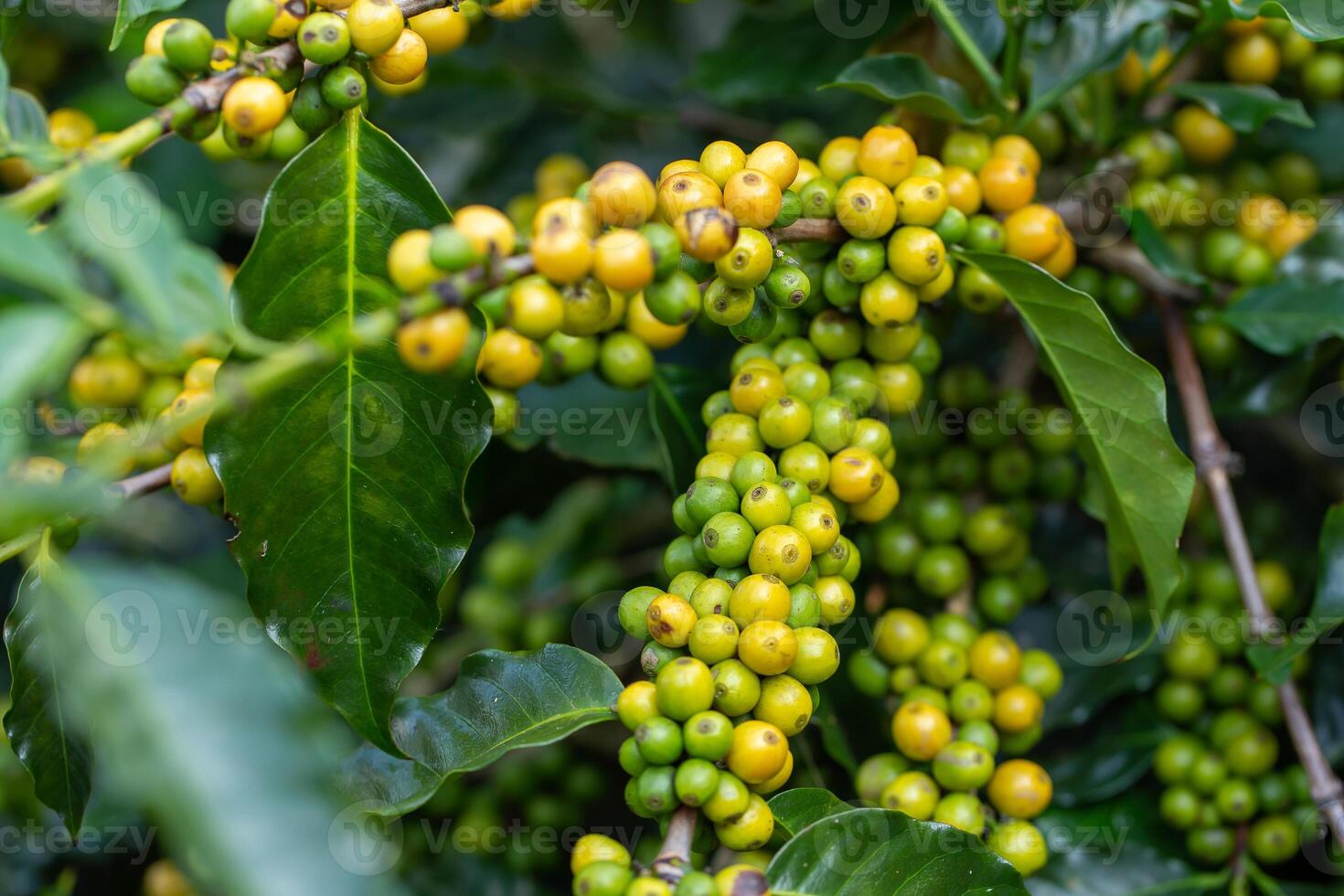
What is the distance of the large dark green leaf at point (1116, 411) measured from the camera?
4.12ft

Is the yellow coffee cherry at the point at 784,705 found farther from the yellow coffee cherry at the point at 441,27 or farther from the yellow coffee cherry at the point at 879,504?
the yellow coffee cherry at the point at 441,27

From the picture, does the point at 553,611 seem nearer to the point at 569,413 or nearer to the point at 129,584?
the point at 569,413

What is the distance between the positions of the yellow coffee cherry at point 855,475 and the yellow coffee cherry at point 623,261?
0.38 meters

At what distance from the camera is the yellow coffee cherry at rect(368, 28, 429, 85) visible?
1.17 meters

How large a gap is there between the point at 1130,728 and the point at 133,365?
4.99ft

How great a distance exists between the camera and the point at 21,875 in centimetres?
178

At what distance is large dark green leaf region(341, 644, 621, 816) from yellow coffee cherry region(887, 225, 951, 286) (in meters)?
0.55

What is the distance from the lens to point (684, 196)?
1067 mm

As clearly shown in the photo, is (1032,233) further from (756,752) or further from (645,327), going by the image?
(756,752)

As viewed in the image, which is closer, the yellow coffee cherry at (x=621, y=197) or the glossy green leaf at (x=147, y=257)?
the glossy green leaf at (x=147, y=257)

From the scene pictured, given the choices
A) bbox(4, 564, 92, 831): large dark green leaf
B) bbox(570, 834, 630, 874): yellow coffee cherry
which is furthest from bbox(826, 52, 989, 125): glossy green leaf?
bbox(4, 564, 92, 831): large dark green leaf

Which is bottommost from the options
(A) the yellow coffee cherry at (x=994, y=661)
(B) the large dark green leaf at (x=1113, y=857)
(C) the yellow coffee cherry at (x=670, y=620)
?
(B) the large dark green leaf at (x=1113, y=857)

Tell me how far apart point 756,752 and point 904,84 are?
83 cm

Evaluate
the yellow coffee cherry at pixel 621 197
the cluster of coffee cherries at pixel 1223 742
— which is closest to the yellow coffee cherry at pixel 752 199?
the yellow coffee cherry at pixel 621 197
